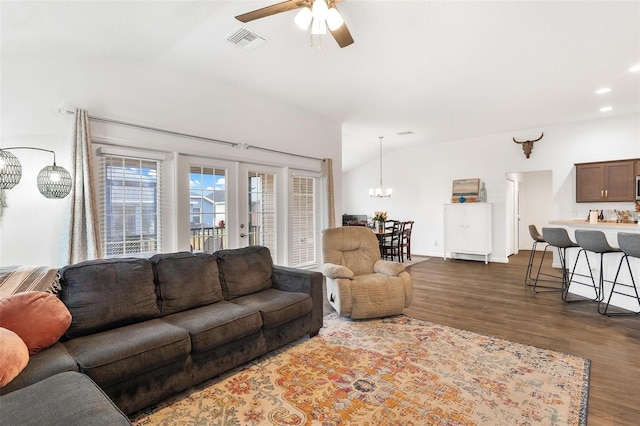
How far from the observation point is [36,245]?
2947 mm

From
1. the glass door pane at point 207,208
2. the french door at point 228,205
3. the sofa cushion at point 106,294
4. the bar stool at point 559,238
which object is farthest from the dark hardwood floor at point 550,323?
the sofa cushion at point 106,294

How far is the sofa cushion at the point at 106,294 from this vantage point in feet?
7.07

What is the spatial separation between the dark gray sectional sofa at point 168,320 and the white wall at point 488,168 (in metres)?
5.80

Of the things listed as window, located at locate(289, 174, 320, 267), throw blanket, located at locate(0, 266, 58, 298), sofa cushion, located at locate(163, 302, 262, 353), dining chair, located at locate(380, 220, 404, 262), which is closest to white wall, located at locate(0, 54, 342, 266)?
throw blanket, located at locate(0, 266, 58, 298)

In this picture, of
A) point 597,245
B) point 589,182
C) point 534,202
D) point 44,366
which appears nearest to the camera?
point 44,366

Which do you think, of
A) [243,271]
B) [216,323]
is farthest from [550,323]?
[216,323]

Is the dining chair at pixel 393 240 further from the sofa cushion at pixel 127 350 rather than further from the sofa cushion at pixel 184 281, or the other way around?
the sofa cushion at pixel 127 350

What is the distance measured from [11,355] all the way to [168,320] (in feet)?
3.08

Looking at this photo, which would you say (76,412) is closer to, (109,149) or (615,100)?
(109,149)

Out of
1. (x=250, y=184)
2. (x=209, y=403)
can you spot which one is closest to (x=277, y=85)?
(x=250, y=184)

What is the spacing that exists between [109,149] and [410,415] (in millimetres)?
3657

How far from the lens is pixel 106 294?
2.28 metres

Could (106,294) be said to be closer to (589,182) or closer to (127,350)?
(127,350)

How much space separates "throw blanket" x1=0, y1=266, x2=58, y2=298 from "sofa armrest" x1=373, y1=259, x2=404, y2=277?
3.10m
